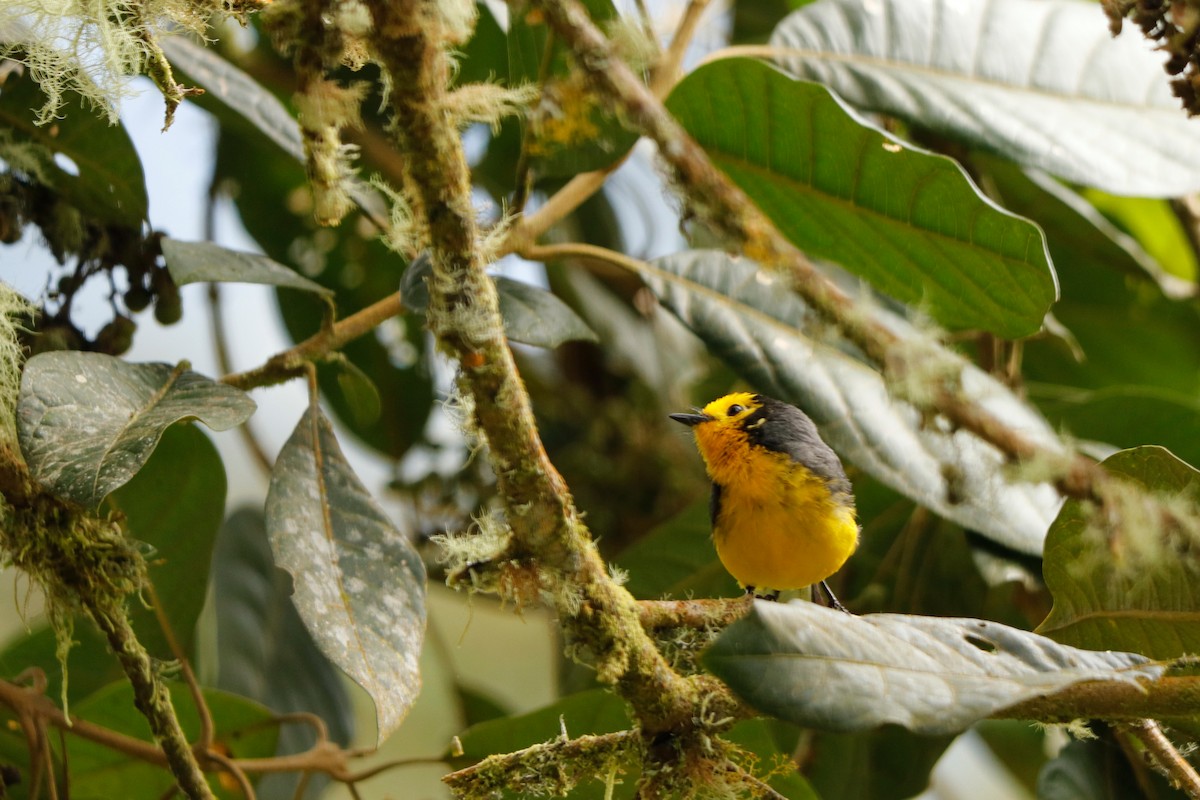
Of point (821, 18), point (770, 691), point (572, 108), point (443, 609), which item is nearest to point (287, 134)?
point (572, 108)

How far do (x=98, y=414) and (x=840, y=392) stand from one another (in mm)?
839

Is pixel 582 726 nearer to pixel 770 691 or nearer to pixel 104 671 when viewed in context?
pixel 770 691

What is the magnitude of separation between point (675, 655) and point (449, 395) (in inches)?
14.2

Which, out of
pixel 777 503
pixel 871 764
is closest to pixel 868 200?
pixel 777 503

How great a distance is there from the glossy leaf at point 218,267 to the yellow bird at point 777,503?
60cm

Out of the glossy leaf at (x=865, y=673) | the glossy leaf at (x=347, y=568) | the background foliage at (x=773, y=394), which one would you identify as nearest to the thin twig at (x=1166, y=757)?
the background foliage at (x=773, y=394)

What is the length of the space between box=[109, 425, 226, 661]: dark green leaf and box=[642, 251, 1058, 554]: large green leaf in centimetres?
64

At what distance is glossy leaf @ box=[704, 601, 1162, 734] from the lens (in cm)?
75

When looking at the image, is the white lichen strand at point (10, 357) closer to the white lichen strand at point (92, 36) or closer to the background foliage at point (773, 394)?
the background foliage at point (773, 394)

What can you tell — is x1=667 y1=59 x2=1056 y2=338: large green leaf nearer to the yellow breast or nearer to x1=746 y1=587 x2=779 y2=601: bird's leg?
the yellow breast

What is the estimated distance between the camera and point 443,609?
12.1ft

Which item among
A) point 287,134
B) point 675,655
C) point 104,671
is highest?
point 287,134

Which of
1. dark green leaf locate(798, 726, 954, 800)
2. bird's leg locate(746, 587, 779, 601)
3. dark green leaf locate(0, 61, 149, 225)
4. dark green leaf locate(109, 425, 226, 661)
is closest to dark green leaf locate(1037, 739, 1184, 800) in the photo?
dark green leaf locate(798, 726, 954, 800)

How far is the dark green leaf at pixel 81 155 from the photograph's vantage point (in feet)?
4.47
